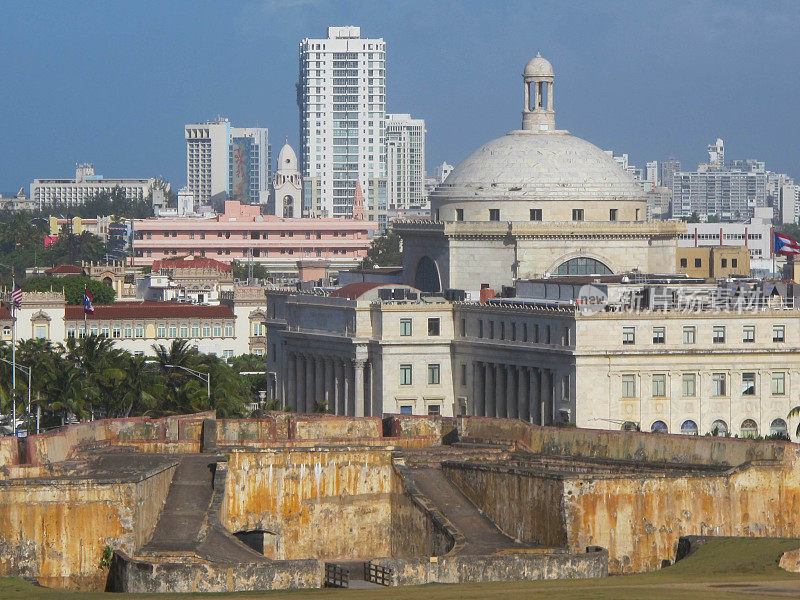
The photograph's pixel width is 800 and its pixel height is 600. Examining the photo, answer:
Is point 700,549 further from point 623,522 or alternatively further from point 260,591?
point 260,591

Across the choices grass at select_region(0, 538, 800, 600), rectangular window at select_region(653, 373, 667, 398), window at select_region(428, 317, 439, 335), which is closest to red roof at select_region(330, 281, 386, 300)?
window at select_region(428, 317, 439, 335)

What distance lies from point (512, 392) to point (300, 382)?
19.4m

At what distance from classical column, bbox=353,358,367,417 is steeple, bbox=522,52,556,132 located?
25638 millimetres

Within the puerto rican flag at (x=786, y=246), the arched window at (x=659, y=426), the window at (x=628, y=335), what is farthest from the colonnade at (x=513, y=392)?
the puerto rican flag at (x=786, y=246)

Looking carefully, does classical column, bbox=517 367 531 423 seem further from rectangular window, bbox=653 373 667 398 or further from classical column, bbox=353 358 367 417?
classical column, bbox=353 358 367 417

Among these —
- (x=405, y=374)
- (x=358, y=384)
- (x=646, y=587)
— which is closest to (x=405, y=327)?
(x=405, y=374)

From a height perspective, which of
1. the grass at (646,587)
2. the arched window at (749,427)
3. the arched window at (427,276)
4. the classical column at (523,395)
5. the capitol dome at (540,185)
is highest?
the capitol dome at (540,185)

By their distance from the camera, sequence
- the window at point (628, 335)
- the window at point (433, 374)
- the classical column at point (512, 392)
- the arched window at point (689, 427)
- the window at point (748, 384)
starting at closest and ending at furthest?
the arched window at point (689, 427) < the window at point (628, 335) < the window at point (748, 384) < the classical column at point (512, 392) < the window at point (433, 374)

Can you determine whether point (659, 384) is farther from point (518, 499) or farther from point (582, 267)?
point (518, 499)

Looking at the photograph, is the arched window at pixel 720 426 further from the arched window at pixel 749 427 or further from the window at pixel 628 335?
the window at pixel 628 335

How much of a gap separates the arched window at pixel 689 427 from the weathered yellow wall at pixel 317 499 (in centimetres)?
4220

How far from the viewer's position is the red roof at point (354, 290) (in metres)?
155

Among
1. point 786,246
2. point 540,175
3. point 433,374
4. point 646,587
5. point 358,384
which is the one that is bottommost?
point 646,587

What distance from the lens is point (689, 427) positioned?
137625mm
